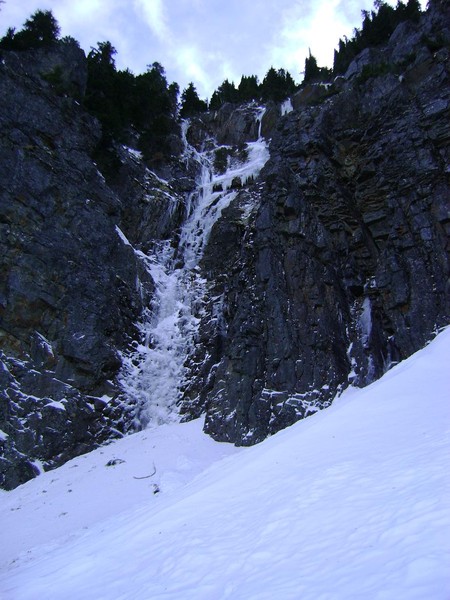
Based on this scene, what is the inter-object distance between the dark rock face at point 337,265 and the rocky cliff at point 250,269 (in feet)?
0.21

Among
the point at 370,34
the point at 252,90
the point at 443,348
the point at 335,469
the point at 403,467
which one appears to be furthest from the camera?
the point at 252,90

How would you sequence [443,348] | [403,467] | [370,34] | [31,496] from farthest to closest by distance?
[370,34] < [31,496] < [443,348] < [403,467]

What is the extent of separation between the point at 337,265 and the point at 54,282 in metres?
13.5

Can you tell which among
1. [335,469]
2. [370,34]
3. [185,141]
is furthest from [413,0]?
[335,469]

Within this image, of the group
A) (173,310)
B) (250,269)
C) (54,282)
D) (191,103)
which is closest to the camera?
(54,282)

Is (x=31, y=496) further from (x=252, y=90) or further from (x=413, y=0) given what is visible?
(x=413, y=0)

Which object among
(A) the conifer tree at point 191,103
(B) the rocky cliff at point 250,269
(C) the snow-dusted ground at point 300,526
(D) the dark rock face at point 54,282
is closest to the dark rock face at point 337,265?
(B) the rocky cliff at point 250,269

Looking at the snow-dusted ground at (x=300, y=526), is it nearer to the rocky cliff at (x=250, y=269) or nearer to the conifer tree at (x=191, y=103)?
the rocky cliff at (x=250, y=269)

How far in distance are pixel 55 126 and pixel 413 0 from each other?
3358cm

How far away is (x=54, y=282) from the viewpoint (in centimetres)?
2203

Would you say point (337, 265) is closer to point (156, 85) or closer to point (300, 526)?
point (300, 526)

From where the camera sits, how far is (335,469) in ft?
26.1

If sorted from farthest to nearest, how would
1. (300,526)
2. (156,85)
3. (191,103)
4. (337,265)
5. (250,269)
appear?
(191,103)
(156,85)
(250,269)
(337,265)
(300,526)

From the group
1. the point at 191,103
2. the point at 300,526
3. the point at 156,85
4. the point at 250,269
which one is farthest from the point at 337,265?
the point at 191,103
